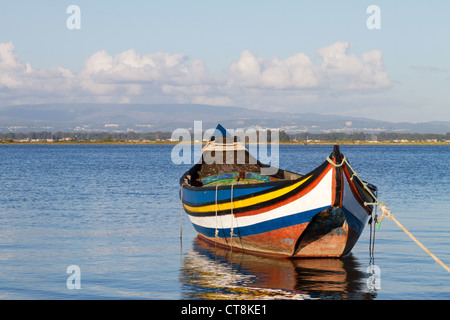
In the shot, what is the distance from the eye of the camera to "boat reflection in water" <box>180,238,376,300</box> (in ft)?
53.4

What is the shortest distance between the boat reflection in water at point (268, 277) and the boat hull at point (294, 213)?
0.48m

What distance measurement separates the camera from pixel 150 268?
763 inches

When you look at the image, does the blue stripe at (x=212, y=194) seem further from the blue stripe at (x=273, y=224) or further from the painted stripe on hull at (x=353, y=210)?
the painted stripe on hull at (x=353, y=210)

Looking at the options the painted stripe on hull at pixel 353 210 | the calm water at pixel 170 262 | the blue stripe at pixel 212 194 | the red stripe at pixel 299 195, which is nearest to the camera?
the calm water at pixel 170 262

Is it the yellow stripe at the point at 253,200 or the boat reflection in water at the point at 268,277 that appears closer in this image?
the boat reflection in water at the point at 268,277

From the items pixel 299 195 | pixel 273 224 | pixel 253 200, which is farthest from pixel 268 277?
pixel 253 200

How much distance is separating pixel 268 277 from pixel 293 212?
2008mm

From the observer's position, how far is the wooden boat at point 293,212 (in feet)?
59.8

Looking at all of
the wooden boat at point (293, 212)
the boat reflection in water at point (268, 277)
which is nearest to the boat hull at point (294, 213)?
the wooden boat at point (293, 212)

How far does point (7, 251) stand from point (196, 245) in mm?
6395

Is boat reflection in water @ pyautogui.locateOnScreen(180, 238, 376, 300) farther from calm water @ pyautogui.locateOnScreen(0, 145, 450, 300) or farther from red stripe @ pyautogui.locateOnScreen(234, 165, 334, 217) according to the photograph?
red stripe @ pyautogui.locateOnScreen(234, 165, 334, 217)

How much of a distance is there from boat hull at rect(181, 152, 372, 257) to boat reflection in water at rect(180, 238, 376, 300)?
48 centimetres

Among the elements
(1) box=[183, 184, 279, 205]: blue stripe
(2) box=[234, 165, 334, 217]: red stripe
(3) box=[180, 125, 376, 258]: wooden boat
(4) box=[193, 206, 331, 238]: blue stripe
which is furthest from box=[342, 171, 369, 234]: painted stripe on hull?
(1) box=[183, 184, 279, 205]: blue stripe
